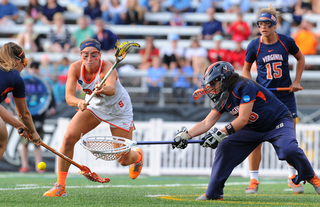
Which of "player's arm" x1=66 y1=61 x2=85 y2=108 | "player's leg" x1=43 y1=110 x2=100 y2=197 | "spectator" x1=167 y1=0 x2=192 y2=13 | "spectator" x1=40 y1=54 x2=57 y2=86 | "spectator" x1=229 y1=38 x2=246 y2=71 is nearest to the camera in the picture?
"player's arm" x1=66 y1=61 x2=85 y2=108

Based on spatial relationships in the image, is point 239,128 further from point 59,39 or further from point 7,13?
point 7,13

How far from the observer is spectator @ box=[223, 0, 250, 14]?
49.2 feet

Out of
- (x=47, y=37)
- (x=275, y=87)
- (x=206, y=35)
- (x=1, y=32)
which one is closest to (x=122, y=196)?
(x=275, y=87)

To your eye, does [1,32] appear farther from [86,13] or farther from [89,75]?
[89,75]

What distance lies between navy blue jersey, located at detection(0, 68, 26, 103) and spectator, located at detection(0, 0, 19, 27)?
36.0 feet

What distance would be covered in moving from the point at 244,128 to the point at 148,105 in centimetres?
586

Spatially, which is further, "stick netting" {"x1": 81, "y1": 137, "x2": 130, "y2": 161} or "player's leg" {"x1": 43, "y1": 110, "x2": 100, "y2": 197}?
"player's leg" {"x1": 43, "y1": 110, "x2": 100, "y2": 197}

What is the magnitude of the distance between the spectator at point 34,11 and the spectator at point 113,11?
2.17m

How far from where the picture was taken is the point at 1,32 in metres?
15.4

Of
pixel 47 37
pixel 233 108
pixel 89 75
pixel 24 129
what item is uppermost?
pixel 47 37

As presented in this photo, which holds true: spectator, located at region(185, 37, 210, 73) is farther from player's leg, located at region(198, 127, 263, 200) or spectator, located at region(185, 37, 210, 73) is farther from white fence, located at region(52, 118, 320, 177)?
player's leg, located at region(198, 127, 263, 200)

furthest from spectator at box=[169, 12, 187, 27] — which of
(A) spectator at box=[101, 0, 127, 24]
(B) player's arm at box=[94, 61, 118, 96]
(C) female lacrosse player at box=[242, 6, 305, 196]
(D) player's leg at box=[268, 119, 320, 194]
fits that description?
(D) player's leg at box=[268, 119, 320, 194]

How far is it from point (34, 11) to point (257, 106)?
1200 cm

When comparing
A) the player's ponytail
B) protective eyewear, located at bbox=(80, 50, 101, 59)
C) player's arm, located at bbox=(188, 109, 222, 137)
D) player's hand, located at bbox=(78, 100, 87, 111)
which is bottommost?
player's arm, located at bbox=(188, 109, 222, 137)
